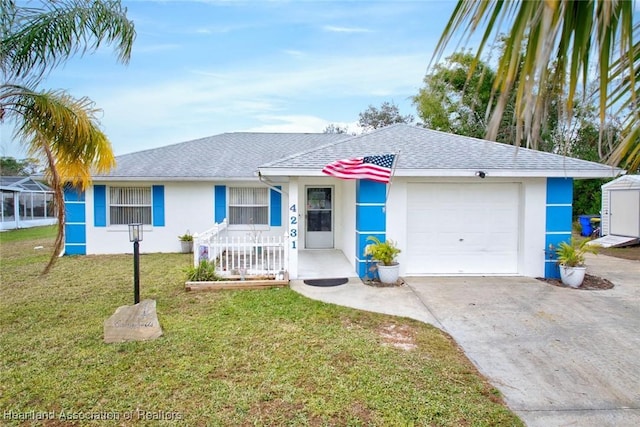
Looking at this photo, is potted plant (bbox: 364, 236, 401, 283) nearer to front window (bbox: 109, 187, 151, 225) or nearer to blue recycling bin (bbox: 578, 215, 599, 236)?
front window (bbox: 109, 187, 151, 225)

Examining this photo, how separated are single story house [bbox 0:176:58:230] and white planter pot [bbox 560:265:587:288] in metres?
23.0

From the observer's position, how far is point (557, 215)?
8414mm

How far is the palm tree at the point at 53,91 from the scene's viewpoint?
5.01 m

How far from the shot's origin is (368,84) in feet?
61.6

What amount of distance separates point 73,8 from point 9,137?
219 cm

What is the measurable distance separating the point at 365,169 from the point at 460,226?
9.78ft

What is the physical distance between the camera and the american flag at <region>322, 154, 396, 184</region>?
734cm

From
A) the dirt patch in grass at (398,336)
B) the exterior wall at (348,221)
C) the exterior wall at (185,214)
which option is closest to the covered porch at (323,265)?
the exterior wall at (348,221)

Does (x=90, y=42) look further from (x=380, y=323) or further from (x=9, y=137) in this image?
(x=380, y=323)

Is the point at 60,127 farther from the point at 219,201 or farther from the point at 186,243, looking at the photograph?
the point at 186,243

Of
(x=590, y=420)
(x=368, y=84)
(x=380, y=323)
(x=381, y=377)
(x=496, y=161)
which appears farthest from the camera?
(x=368, y=84)

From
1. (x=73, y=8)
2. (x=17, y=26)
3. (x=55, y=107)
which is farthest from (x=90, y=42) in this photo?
(x=55, y=107)

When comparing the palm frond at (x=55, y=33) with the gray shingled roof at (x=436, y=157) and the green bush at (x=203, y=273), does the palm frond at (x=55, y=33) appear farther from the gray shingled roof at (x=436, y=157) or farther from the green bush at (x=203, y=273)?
the green bush at (x=203, y=273)

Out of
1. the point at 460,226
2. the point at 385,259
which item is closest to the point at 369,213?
the point at 385,259
